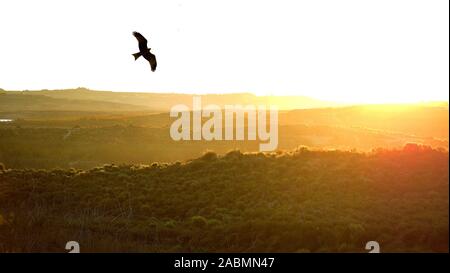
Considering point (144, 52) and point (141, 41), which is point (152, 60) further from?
point (141, 41)

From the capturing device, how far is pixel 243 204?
61.4ft

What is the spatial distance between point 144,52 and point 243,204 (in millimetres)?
9544

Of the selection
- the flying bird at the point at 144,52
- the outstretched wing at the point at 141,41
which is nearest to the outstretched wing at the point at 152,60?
the flying bird at the point at 144,52

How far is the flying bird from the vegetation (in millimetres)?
4399

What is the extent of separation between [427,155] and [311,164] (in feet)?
12.9

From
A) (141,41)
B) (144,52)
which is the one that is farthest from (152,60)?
(141,41)

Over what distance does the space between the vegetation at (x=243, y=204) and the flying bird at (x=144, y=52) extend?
4.40 meters

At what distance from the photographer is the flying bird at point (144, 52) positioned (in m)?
10.0

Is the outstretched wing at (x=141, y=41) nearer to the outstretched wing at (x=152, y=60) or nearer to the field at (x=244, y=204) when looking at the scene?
the outstretched wing at (x=152, y=60)

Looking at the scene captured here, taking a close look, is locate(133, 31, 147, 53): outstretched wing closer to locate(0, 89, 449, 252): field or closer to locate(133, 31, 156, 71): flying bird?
locate(133, 31, 156, 71): flying bird

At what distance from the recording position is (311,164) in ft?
68.5
